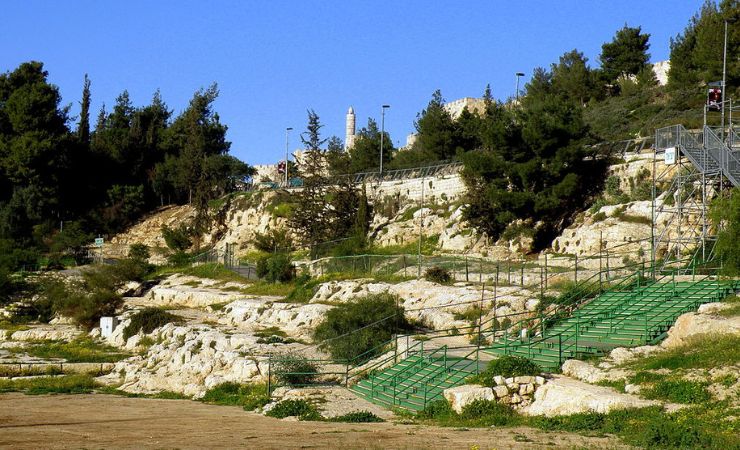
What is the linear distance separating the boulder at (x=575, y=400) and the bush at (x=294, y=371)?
8.69 meters

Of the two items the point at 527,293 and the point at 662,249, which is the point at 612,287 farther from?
the point at 662,249

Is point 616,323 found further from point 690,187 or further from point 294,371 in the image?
point 690,187

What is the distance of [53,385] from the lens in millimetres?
33844

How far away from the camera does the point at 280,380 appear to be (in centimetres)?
2889

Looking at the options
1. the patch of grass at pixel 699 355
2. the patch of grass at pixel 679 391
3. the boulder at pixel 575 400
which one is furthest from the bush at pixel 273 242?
the patch of grass at pixel 679 391

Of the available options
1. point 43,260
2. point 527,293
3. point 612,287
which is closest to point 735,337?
point 612,287

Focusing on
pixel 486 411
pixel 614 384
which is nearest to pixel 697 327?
pixel 614 384

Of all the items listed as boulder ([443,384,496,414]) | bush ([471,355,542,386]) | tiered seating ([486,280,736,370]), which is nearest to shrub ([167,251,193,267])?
tiered seating ([486,280,736,370])

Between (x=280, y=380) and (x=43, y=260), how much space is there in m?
43.0

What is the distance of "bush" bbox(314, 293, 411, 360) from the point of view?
103ft

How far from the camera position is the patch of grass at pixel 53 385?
32.4 m

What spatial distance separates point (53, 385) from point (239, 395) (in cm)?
891

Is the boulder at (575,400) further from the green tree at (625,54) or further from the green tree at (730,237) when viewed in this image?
the green tree at (625,54)

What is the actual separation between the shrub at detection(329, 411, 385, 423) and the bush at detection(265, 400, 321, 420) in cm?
62
